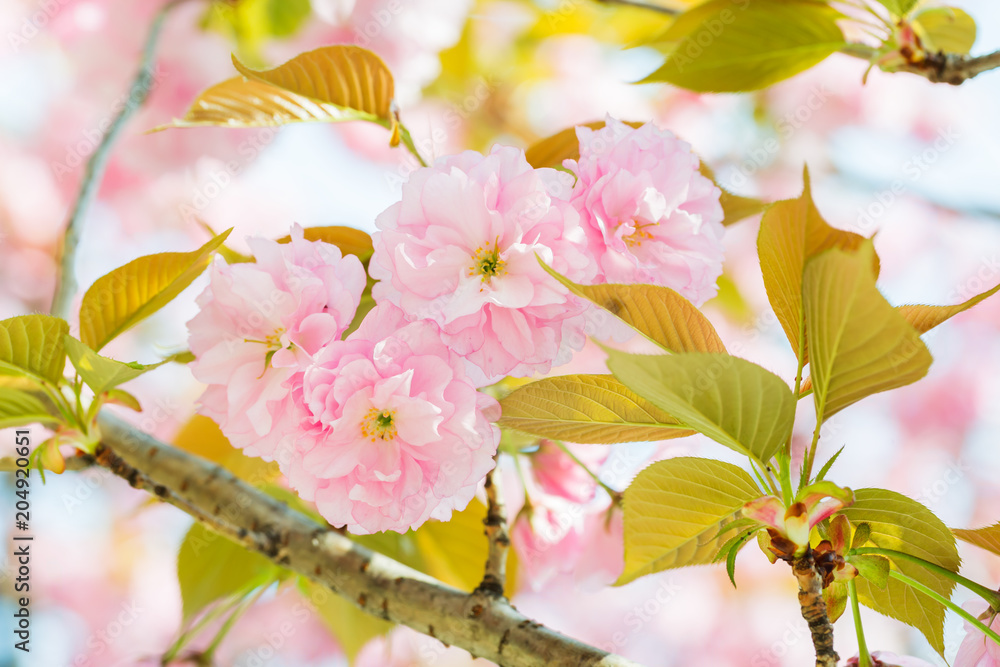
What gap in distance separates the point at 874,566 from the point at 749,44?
0.62 metres

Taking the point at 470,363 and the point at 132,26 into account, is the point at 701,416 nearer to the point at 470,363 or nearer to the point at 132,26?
the point at 470,363

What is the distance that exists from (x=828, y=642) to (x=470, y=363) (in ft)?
1.01

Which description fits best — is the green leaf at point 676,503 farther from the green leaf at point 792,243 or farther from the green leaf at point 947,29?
the green leaf at point 947,29

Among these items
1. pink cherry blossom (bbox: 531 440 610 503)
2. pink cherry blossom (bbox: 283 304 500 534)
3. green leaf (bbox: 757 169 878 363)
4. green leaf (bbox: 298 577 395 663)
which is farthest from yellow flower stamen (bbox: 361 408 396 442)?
green leaf (bbox: 298 577 395 663)

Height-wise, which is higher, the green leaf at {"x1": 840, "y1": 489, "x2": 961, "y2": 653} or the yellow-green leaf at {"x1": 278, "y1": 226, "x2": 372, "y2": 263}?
the yellow-green leaf at {"x1": 278, "y1": 226, "x2": 372, "y2": 263}

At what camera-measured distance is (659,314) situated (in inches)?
18.2

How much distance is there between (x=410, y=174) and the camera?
0.51 m

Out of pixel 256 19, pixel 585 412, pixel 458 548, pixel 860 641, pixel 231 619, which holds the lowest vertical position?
pixel 231 619

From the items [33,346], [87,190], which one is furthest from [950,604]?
[87,190]

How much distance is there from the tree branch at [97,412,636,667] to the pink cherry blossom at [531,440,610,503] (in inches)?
9.4

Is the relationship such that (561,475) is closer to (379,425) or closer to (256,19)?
(379,425)

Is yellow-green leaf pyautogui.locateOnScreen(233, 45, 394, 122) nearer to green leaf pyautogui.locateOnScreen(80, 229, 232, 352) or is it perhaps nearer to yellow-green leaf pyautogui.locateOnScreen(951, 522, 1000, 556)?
green leaf pyautogui.locateOnScreen(80, 229, 232, 352)

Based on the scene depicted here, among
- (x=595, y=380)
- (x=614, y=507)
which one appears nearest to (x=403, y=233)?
(x=595, y=380)

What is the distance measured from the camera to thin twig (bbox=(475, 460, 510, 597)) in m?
0.63
